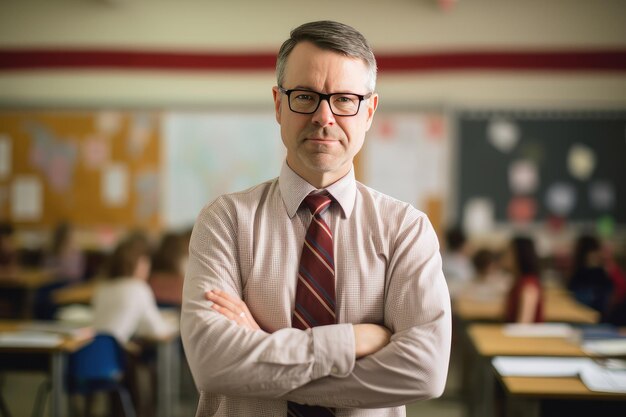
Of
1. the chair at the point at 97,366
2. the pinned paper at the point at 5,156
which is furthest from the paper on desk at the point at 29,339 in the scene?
the pinned paper at the point at 5,156

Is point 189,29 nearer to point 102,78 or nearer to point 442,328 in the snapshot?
point 102,78

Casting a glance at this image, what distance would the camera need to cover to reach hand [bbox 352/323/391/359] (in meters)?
1.48

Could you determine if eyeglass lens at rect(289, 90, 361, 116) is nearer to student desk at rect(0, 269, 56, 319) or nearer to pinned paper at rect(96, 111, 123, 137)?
student desk at rect(0, 269, 56, 319)

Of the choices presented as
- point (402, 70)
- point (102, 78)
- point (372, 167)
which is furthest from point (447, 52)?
point (102, 78)

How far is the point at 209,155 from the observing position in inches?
286

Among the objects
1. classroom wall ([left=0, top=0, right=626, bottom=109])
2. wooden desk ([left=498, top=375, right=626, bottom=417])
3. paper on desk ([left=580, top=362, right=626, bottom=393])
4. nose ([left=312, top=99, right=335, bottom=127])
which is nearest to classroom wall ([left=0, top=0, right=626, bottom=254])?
classroom wall ([left=0, top=0, right=626, bottom=109])

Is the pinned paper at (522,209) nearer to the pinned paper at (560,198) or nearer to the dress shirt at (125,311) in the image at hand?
the pinned paper at (560,198)

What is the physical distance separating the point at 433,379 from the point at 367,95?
0.64 metres

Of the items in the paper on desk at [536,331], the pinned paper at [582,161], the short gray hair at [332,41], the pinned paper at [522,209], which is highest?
the short gray hair at [332,41]

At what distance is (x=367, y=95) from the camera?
1521 mm

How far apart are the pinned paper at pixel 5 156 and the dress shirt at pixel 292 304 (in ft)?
21.3

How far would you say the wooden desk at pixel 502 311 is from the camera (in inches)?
176

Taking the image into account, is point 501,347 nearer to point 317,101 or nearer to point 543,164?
point 317,101

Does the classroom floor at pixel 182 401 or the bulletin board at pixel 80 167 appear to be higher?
the bulletin board at pixel 80 167
